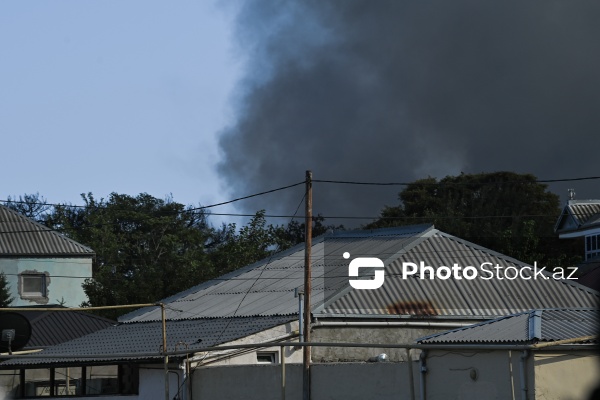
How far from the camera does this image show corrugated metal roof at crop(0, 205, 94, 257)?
217 ft

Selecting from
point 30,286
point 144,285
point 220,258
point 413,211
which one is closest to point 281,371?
point 144,285

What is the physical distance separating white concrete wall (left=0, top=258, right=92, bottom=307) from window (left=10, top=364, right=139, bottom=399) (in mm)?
31229

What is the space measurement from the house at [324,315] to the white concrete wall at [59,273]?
87.6ft

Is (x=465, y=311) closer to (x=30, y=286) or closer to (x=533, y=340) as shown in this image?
(x=533, y=340)

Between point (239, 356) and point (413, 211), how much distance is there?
52.8m

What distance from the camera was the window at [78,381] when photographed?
106 feet

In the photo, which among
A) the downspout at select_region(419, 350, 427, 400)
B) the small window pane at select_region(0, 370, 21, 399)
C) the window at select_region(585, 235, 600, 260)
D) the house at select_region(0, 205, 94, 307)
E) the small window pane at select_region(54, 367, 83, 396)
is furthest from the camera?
the house at select_region(0, 205, 94, 307)

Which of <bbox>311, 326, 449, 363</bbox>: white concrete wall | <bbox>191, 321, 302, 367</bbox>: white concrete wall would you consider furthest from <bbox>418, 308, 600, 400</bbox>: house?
<bbox>311, 326, 449, 363</bbox>: white concrete wall

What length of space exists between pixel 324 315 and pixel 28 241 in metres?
38.9

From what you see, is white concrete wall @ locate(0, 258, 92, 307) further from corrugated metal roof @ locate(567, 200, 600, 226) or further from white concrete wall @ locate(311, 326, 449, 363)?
white concrete wall @ locate(311, 326, 449, 363)

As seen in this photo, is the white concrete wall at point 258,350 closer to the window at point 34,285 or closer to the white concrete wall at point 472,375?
the white concrete wall at point 472,375

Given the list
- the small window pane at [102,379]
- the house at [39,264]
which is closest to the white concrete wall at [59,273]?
the house at [39,264]

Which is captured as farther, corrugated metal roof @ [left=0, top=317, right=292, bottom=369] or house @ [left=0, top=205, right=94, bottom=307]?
house @ [left=0, top=205, right=94, bottom=307]

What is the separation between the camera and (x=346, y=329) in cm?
3192
